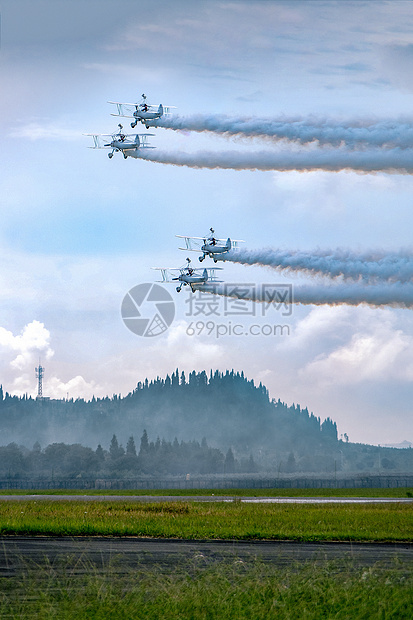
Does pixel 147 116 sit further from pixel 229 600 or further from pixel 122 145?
pixel 229 600

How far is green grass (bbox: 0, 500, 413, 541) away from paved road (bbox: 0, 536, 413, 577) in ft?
9.79

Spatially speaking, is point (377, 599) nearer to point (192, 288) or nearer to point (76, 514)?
point (76, 514)

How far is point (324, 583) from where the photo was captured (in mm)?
18719

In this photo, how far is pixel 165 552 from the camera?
31.9m

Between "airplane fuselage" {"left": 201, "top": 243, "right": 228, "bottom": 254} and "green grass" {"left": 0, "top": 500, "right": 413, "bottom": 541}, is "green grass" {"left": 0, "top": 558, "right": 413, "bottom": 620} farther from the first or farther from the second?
"airplane fuselage" {"left": 201, "top": 243, "right": 228, "bottom": 254}

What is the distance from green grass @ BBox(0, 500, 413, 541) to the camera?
40922mm

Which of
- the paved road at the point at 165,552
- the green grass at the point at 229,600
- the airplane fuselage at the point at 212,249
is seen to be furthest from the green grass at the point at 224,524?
the airplane fuselage at the point at 212,249

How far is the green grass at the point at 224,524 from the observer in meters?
40.9

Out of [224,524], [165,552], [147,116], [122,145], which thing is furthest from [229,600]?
[122,145]

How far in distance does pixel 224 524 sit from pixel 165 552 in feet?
54.5

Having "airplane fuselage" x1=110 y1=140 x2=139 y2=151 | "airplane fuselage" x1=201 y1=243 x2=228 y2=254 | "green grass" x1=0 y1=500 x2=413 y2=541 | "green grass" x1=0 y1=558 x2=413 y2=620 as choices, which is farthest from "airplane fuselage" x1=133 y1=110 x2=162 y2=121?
"green grass" x1=0 y1=558 x2=413 y2=620

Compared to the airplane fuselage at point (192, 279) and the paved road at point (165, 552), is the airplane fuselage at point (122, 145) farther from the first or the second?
the paved road at point (165, 552)

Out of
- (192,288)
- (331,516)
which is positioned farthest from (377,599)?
(192,288)

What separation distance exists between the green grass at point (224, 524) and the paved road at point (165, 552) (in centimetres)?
298
